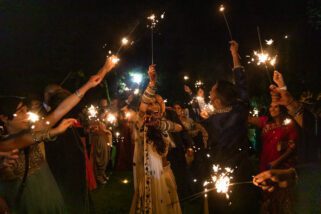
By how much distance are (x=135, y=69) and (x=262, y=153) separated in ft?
66.5

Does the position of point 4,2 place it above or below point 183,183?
above

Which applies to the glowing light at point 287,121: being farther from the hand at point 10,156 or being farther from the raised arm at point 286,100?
the hand at point 10,156

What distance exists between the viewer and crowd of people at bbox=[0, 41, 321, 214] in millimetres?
4465

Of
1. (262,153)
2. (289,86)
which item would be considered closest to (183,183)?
(262,153)

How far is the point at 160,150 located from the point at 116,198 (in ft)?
12.3

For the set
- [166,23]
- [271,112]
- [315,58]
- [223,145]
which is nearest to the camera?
[223,145]

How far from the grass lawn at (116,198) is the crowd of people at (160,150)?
0.94 meters

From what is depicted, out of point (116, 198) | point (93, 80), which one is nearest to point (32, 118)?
point (93, 80)

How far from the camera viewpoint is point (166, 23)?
23578mm

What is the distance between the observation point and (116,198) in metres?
9.08

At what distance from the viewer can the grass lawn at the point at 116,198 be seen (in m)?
7.93

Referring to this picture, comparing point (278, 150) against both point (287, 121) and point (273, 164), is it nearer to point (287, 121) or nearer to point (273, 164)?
point (273, 164)

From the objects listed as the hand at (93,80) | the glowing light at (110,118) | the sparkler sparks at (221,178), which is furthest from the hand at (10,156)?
the glowing light at (110,118)

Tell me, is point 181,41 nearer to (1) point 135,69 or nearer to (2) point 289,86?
(1) point 135,69
